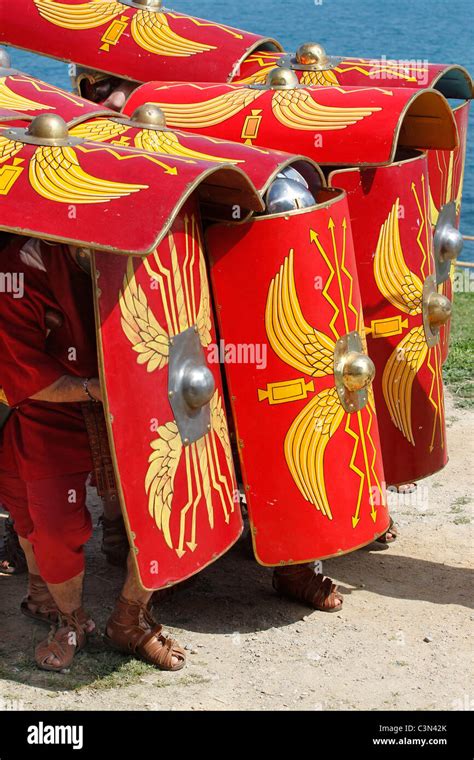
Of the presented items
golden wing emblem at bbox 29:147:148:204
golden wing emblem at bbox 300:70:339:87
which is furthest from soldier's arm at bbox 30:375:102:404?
golden wing emblem at bbox 300:70:339:87

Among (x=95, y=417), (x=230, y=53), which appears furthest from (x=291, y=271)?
(x=230, y=53)

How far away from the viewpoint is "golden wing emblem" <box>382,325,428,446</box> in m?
4.71

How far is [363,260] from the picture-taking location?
458cm

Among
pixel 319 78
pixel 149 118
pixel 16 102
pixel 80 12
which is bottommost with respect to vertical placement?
pixel 149 118

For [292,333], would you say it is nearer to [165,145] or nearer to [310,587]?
[165,145]

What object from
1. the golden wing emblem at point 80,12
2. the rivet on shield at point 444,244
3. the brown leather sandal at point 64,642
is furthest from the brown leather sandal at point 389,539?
the golden wing emblem at point 80,12

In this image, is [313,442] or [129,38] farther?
[129,38]

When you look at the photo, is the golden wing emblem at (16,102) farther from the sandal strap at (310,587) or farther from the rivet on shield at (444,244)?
the sandal strap at (310,587)

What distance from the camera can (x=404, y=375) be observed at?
4750 mm

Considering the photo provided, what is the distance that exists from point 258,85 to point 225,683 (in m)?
2.34

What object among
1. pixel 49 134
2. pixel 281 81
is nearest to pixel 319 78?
pixel 281 81

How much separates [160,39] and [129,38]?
0.14 m

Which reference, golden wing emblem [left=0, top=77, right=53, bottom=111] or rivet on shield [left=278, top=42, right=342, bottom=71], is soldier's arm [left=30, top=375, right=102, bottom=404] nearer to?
golden wing emblem [left=0, top=77, right=53, bottom=111]

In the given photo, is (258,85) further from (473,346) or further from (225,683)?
(473,346)
